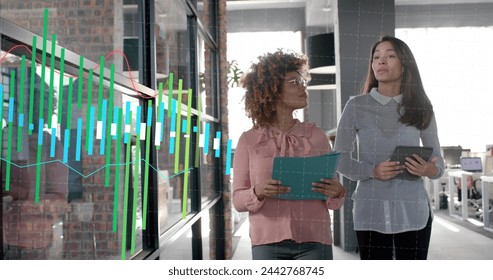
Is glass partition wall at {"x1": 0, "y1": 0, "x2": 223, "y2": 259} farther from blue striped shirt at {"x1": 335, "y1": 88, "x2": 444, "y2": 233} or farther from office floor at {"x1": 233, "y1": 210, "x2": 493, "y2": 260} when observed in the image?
blue striped shirt at {"x1": 335, "y1": 88, "x2": 444, "y2": 233}

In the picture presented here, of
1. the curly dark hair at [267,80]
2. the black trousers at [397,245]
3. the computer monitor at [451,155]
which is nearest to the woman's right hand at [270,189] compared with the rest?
the curly dark hair at [267,80]

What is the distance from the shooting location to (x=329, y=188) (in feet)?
3.85

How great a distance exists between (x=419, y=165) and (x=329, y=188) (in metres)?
0.24

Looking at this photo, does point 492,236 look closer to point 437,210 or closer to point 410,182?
point 437,210

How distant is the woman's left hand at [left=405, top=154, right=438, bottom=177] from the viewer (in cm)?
120

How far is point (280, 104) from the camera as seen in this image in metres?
1.19

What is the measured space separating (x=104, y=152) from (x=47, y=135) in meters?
0.15

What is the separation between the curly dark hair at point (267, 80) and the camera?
3.89 feet

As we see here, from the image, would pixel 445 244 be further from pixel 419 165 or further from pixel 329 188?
pixel 329 188

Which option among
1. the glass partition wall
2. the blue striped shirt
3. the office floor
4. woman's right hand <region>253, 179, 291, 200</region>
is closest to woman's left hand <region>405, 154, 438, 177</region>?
the blue striped shirt

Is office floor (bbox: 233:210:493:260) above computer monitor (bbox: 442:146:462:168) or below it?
below

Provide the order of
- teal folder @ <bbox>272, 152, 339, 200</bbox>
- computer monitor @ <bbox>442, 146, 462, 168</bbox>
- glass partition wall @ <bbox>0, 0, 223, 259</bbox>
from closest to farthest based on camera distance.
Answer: glass partition wall @ <bbox>0, 0, 223, 259</bbox> < teal folder @ <bbox>272, 152, 339, 200</bbox> < computer monitor @ <bbox>442, 146, 462, 168</bbox>

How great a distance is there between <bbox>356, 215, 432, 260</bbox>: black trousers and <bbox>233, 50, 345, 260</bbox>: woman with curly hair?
0.39 feet
